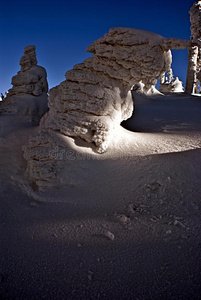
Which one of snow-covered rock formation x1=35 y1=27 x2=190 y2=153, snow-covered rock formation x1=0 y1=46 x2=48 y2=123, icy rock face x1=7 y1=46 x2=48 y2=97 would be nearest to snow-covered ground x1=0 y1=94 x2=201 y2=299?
snow-covered rock formation x1=35 y1=27 x2=190 y2=153

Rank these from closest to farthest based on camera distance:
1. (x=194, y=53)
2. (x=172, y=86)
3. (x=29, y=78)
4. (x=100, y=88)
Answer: (x=100, y=88) → (x=29, y=78) → (x=194, y=53) → (x=172, y=86)

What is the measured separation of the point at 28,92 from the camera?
21.7 ft

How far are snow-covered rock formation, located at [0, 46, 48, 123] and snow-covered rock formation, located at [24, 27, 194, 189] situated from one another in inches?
101

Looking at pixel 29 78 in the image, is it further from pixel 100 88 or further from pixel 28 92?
pixel 100 88

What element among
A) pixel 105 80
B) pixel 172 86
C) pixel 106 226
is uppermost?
pixel 172 86

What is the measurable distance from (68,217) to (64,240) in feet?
1.38

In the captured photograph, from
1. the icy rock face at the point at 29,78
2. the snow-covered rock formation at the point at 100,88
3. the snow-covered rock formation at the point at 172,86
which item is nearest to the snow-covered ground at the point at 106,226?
the snow-covered rock formation at the point at 100,88

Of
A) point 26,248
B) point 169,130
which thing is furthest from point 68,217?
point 169,130

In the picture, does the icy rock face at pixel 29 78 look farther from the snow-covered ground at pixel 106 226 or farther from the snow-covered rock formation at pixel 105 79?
the snow-covered ground at pixel 106 226

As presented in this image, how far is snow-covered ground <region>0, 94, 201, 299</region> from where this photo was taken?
1.34 meters

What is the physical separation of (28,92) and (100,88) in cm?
406

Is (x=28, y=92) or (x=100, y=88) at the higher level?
(x=28, y=92)

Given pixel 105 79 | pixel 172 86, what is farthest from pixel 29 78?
pixel 172 86

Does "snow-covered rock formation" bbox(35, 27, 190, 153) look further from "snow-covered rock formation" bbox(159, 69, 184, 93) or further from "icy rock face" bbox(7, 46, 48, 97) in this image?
"snow-covered rock formation" bbox(159, 69, 184, 93)
